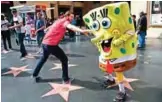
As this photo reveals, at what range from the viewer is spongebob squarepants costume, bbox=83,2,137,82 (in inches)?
162

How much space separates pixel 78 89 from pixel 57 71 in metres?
1.65

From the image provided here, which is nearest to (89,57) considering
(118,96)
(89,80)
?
(89,80)

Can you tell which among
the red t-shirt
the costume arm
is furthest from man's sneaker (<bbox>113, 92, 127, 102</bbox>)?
the red t-shirt

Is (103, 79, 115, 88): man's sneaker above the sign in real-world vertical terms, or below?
below

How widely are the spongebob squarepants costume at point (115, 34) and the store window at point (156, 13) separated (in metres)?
11.7

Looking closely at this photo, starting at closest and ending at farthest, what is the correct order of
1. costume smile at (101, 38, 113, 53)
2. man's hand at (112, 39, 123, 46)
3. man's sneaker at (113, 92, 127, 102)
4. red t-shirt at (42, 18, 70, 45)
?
1. man's hand at (112, 39, 123, 46)
2. costume smile at (101, 38, 113, 53)
3. man's sneaker at (113, 92, 127, 102)
4. red t-shirt at (42, 18, 70, 45)

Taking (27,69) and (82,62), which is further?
(82,62)

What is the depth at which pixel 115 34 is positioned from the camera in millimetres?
4129

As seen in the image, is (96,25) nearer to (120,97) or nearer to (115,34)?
(115,34)

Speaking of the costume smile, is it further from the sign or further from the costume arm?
the sign

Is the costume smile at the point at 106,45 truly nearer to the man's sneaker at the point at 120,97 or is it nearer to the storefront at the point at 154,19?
the man's sneaker at the point at 120,97

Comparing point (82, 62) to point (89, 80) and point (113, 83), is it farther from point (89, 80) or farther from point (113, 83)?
point (113, 83)

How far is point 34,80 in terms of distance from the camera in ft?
18.8

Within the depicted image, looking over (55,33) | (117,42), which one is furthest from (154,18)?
(117,42)
